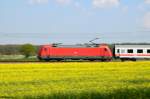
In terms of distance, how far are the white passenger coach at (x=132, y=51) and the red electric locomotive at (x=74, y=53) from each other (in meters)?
2.40

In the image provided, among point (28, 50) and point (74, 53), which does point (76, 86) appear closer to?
point (74, 53)

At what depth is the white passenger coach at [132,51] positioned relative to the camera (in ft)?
251

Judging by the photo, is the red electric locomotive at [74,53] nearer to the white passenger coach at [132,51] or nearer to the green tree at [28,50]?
the white passenger coach at [132,51]

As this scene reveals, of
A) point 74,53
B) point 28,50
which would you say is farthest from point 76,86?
point 28,50

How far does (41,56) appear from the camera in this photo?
241ft

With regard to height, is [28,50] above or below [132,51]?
below

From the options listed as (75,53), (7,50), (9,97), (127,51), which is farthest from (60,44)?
(7,50)

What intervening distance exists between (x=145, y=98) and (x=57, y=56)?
190 feet

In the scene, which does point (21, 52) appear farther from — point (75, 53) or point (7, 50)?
point (75, 53)

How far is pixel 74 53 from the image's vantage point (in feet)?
245

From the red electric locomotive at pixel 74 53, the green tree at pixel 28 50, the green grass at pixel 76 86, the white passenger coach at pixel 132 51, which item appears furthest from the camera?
the green tree at pixel 28 50

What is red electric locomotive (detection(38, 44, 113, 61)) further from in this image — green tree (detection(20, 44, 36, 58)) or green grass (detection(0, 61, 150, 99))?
green tree (detection(20, 44, 36, 58))

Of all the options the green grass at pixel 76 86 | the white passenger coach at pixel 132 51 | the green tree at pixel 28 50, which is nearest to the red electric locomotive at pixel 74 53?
the white passenger coach at pixel 132 51

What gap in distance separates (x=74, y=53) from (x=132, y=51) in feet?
28.5
